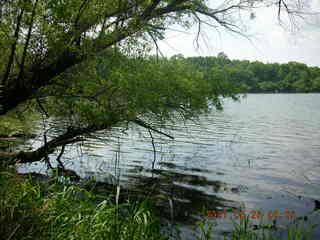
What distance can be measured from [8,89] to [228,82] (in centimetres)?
735

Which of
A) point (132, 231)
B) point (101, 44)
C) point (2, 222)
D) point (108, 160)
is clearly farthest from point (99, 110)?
point (2, 222)

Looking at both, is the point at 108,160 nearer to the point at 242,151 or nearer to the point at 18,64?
the point at 18,64

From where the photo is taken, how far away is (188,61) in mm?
12531

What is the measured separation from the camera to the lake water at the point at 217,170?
9539 millimetres

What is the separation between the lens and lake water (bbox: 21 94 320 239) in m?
9.54

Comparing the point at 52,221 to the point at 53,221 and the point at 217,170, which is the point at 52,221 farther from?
the point at 217,170

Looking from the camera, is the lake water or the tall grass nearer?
the tall grass

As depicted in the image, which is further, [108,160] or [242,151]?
[242,151]

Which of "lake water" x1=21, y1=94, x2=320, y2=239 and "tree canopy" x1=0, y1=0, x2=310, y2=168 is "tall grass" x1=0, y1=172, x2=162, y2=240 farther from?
"tree canopy" x1=0, y1=0, x2=310, y2=168
